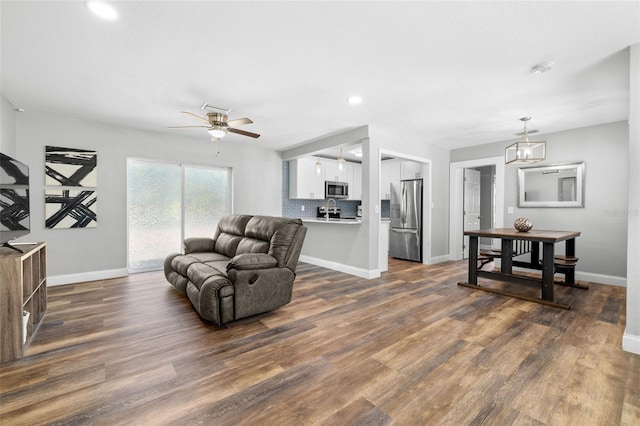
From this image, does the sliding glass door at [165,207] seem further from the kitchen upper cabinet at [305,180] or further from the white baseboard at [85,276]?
the kitchen upper cabinet at [305,180]

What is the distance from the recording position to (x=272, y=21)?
197 centimetres

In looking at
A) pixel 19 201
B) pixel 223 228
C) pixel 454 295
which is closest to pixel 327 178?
A: pixel 223 228

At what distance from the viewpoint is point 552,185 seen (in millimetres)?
4797

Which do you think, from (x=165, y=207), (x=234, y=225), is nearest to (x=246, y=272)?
(x=234, y=225)

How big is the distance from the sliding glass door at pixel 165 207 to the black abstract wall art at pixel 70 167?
1.70 feet

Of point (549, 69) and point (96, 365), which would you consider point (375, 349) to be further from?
point (549, 69)

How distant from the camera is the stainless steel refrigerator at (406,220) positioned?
5.93 meters

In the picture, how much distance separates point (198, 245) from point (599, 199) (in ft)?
20.6

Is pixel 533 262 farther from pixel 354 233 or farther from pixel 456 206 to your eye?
pixel 354 233

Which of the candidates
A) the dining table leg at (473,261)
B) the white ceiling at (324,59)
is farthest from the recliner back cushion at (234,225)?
the dining table leg at (473,261)

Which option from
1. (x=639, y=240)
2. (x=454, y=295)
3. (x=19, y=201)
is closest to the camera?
(x=639, y=240)

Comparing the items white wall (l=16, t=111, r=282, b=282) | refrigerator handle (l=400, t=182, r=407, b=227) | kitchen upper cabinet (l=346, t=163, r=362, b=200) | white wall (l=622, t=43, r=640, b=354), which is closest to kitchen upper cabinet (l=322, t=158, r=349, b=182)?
kitchen upper cabinet (l=346, t=163, r=362, b=200)

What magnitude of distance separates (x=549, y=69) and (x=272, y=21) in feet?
8.32

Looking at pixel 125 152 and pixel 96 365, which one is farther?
pixel 125 152
